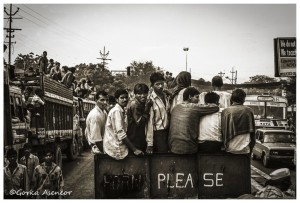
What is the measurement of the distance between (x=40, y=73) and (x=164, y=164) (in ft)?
12.1

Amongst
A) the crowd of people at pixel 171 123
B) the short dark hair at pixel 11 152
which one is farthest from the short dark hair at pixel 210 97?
the short dark hair at pixel 11 152

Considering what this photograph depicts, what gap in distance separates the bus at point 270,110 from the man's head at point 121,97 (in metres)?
3.01

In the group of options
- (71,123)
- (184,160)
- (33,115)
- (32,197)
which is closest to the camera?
(184,160)

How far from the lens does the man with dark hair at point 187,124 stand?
283 inches

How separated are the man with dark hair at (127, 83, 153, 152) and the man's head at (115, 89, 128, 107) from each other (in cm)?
14

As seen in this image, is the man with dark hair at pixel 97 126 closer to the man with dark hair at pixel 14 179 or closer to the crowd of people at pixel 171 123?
the crowd of people at pixel 171 123

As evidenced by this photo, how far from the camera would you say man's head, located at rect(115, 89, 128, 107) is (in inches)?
298

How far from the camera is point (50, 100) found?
973 centimetres

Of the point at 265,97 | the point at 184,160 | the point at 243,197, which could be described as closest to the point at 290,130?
the point at 265,97

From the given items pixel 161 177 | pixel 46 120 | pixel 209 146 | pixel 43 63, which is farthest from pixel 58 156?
pixel 209 146

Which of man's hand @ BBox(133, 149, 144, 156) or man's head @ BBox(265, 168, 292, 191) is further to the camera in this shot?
man's head @ BBox(265, 168, 292, 191)

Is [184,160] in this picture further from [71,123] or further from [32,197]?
[71,123]

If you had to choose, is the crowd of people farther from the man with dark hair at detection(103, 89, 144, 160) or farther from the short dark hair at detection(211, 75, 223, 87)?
the short dark hair at detection(211, 75, 223, 87)

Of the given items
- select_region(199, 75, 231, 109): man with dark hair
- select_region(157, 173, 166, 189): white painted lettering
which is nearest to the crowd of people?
select_region(199, 75, 231, 109): man with dark hair
